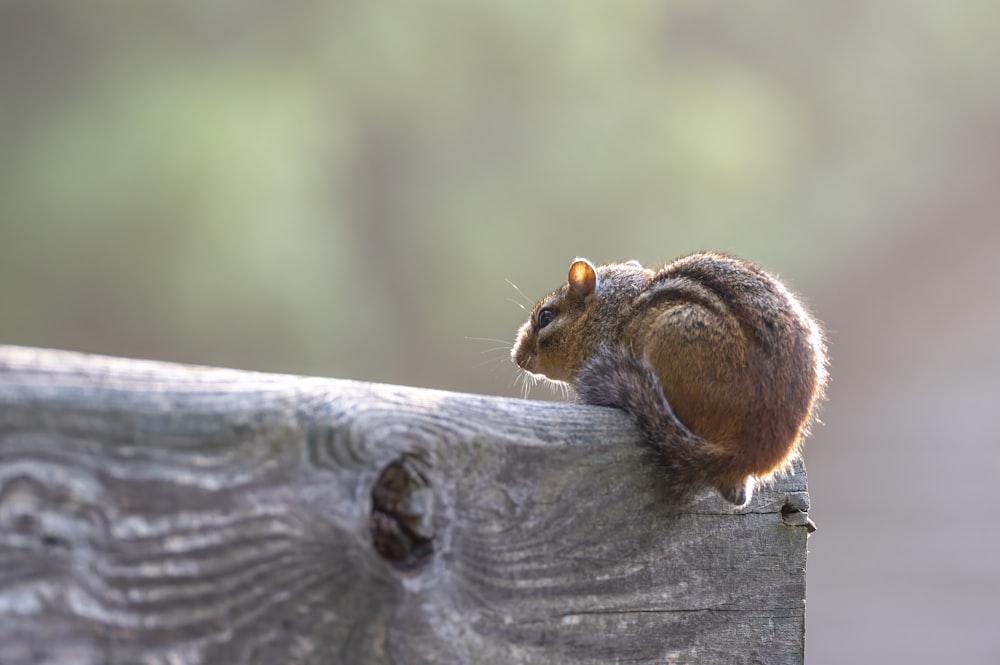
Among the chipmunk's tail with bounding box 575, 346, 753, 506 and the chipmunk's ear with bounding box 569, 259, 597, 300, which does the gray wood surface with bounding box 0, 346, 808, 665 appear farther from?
the chipmunk's ear with bounding box 569, 259, 597, 300

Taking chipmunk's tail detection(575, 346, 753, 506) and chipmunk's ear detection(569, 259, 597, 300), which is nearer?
chipmunk's tail detection(575, 346, 753, 506)

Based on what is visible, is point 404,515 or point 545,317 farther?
point 545,317

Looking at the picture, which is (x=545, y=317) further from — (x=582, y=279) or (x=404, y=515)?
(x=404, y=515)

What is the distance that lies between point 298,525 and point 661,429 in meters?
0.52

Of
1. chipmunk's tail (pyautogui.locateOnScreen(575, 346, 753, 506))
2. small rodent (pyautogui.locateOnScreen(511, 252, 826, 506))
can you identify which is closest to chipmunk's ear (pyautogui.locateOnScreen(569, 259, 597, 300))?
small rodent (pyautogui.locateOnScreen(511, 252, 826, 506))

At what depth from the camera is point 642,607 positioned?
1.14 meters

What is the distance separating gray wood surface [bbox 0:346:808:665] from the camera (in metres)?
0.79

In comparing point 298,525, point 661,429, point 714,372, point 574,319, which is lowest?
point 298,525

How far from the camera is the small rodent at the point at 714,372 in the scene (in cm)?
130

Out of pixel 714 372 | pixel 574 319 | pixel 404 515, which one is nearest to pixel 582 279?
pixel 574 319

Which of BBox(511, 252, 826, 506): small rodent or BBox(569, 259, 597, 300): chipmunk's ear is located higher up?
BBox(569, 259, 597, 300): chipmunk's ear

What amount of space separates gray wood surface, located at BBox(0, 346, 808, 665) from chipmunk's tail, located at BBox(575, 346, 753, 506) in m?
0.09

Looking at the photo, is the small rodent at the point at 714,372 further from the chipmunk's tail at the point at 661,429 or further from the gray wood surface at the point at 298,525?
the gray wood surface at the point at 298,525

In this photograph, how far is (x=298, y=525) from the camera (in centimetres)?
87
